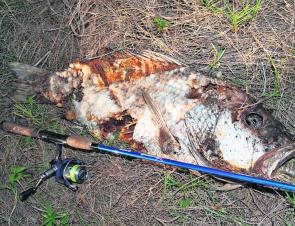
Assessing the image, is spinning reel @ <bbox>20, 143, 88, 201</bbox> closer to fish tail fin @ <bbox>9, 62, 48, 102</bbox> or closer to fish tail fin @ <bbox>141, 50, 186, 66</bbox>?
fish tail fin @ <bbox>9, 62, 48, 102</bbox>

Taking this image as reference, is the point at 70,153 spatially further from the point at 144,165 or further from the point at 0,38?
the point at 0,38

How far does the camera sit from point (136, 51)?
Answer: 3695mm

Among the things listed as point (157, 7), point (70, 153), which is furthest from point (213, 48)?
point (70, 153)

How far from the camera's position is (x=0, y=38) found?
4.06m

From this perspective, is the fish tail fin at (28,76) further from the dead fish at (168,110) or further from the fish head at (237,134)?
the fish head at (237,134)

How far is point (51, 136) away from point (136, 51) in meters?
1.18

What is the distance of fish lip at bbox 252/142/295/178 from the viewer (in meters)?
2.74

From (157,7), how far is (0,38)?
5.84ft

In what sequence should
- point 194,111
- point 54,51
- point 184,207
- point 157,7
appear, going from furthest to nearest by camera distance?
point 54,51
point 157,7
point 184,207
point 194,111

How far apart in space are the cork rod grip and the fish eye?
197cm

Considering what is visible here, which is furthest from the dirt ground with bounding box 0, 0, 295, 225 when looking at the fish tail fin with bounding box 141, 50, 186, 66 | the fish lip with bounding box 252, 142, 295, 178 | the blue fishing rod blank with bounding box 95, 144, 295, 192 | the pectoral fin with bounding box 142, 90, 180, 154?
the fish lip with bounding box 252, 142, 295, 178

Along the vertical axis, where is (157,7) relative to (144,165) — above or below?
above

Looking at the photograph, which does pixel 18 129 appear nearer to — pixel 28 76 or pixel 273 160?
pixel 28 76

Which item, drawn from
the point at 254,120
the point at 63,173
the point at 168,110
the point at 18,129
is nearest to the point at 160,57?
the point at 168,110
